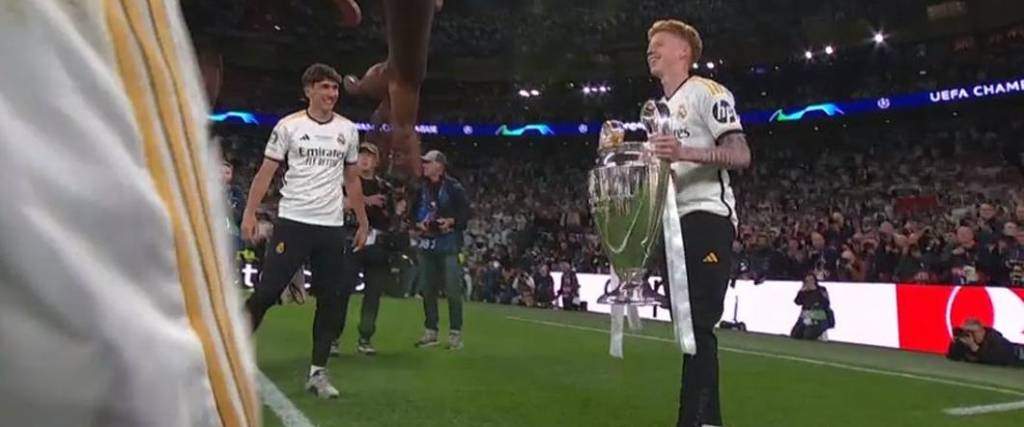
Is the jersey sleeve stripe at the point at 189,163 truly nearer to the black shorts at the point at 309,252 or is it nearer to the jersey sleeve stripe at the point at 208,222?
the jersey sleeve stripe at the point at 208,222

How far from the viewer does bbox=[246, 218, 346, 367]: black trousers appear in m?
5.54

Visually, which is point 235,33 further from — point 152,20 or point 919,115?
point 919,115

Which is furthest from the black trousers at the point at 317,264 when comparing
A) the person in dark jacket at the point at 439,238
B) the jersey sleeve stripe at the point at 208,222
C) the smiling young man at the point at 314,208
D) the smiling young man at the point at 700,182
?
the jersey sleeve stripe at the point at 208,222

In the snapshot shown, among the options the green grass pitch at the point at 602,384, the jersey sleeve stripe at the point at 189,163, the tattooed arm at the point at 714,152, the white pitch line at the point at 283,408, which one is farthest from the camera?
the green grass pitch at the point at 602,384

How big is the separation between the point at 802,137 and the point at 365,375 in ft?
87.0

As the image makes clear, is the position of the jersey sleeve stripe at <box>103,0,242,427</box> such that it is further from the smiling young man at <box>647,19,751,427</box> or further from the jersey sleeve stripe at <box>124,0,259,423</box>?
the smiling young man at <box>647,19,751,427</box>

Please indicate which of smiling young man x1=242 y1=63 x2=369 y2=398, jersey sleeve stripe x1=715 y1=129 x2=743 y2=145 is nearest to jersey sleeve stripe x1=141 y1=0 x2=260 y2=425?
jersey sleeve stripe x1=715 y1=129 x2=743 y2=145

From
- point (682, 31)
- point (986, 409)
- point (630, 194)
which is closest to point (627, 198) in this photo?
point (630, 194)

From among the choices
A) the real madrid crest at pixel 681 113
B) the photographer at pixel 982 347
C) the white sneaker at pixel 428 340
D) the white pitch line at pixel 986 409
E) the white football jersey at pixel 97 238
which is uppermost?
the real madrid crest at pixel 681 113

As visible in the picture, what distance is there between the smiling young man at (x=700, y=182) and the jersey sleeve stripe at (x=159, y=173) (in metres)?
3.32

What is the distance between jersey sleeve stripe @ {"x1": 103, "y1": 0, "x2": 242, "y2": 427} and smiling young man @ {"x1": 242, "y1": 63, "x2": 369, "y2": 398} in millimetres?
5025

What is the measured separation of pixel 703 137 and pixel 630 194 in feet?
1.40

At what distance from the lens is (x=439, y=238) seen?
8.80m

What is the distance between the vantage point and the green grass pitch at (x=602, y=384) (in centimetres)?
525
